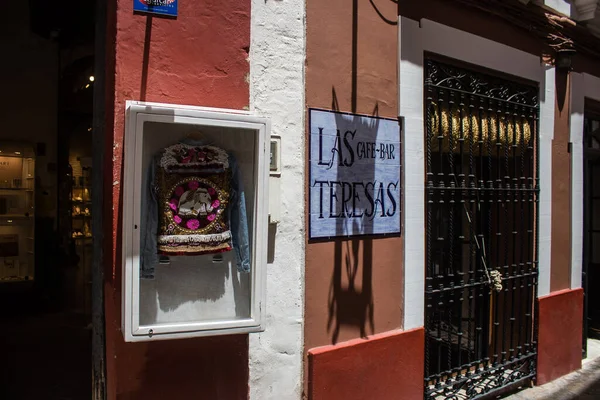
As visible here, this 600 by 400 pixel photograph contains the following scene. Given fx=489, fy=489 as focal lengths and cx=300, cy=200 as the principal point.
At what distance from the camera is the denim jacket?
2844 millimetres

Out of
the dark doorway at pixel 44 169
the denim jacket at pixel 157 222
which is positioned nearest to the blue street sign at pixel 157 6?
the denim jacket at pixel 157 222

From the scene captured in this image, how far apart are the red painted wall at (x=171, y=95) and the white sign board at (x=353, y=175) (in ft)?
2.44

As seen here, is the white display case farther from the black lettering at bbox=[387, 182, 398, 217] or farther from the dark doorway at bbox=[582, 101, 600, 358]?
the dark doorway at bbox=[582, 101, 600, 358]

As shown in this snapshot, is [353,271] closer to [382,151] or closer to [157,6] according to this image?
[382,151]

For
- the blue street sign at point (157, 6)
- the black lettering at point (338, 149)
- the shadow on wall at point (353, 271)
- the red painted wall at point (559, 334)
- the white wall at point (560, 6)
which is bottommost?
the red painted wall at point (559, 334)

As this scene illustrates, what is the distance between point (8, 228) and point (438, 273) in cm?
601

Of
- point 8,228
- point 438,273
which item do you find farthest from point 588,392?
point 8,228

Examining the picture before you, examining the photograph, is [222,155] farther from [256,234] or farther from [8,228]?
[8,228]

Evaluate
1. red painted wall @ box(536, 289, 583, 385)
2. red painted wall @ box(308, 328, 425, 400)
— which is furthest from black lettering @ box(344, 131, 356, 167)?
red painted wall @ box(536, 289, 583, 385)

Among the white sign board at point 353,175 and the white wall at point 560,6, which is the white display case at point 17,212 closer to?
the white sign board at point 353,175

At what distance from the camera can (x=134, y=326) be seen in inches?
108

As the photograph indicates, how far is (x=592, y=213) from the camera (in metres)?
7.88

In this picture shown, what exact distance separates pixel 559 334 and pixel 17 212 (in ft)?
24.2

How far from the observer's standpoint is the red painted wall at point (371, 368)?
143 inches
